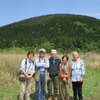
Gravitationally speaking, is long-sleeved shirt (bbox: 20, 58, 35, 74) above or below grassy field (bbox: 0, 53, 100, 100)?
above

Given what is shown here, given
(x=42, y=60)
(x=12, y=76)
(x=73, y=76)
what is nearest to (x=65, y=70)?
(x=73, y=76)

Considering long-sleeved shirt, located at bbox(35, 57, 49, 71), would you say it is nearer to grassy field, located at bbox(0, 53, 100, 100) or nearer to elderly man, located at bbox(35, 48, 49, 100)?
elderly man, located at bbox(35, 48, 49, 100)

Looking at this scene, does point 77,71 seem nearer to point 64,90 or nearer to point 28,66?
point 64,90

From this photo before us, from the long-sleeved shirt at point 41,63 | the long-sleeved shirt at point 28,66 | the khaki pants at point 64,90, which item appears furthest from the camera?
the khaki pants at point 64,90

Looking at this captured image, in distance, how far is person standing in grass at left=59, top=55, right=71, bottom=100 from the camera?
421cm

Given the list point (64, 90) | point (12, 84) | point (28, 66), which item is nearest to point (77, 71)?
point (64, 90)

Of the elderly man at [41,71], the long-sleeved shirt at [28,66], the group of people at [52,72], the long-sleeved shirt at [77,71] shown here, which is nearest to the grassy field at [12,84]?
the elderly man at [41,71]

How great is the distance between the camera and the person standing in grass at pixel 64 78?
4.21 m

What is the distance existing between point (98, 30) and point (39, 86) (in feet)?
233

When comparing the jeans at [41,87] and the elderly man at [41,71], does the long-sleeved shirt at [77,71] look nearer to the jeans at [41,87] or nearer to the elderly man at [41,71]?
the elderly man at [41,71]

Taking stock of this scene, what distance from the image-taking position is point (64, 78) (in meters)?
4.20

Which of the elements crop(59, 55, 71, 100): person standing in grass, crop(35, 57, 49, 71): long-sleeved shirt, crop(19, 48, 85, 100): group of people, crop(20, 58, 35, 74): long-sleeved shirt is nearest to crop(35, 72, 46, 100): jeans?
crop(19, 48, 85, 100): group of people

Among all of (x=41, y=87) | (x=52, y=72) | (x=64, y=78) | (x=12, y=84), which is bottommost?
(x=12, y=84)

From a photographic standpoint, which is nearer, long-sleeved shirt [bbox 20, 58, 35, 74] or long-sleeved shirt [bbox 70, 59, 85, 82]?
long-sleeved shirt [bbox 20, 58, 35, 74]
